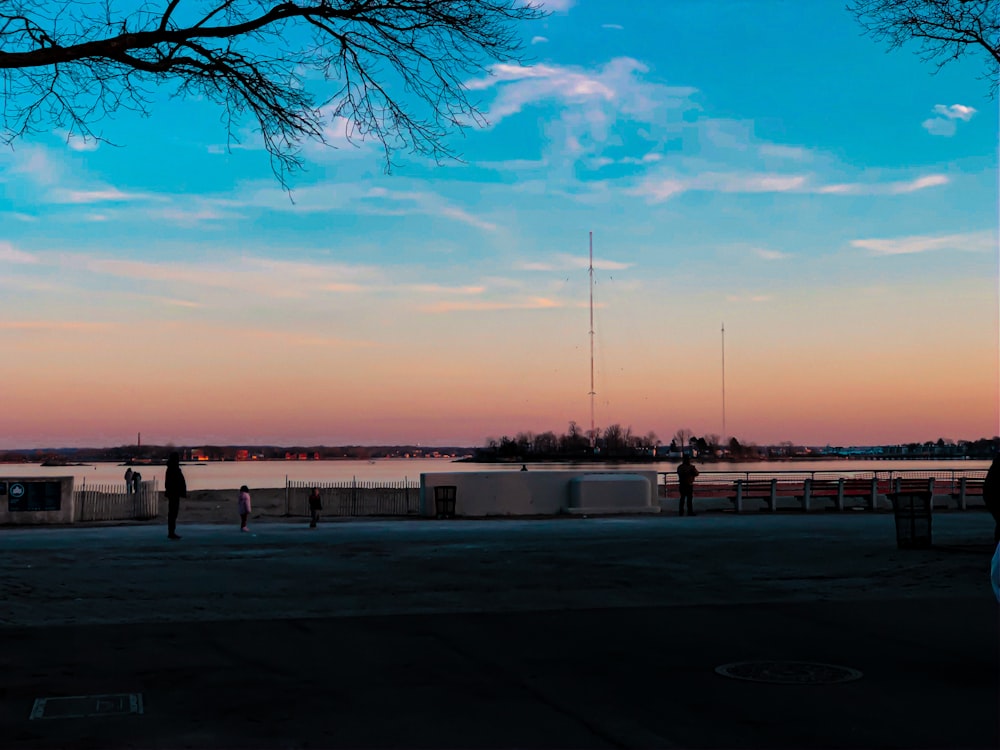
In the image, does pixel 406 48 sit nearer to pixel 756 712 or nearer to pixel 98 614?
pixel 98 614

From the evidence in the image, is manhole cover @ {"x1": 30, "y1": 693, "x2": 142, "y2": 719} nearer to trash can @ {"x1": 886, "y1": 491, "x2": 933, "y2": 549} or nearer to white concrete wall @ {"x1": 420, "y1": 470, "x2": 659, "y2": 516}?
trash can @ {"x1": 886, "y1": 491, "x2": 933, "y2": 549}

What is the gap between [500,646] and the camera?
966 centimetres

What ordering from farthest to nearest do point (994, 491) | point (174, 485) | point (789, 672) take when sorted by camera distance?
1. point (174, 485)
2. point (994, 491)
3. point (789, 672)

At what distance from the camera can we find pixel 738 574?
15773 millimetres

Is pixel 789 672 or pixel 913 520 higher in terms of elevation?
pixel 913 520

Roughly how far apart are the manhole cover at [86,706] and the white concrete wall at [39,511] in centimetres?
2403

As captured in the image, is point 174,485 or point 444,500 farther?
point 444,500

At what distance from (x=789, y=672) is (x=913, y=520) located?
1200cm

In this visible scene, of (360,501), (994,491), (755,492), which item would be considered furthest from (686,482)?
(994,491)

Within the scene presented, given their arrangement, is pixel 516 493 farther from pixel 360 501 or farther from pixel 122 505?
pixel 122 505

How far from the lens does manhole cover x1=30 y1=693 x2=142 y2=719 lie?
7238 mm

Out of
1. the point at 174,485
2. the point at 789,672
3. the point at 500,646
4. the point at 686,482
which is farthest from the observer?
the point at 686,482

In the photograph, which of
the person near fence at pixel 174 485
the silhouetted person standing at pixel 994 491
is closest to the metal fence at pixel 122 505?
the person near fence at pixel 174 485

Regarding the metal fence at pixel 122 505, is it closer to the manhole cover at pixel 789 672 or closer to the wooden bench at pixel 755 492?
the wooden bench at pixel 755 492
